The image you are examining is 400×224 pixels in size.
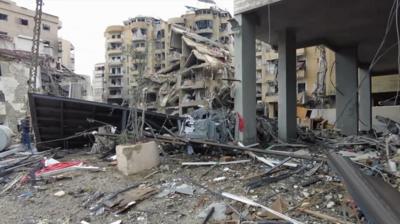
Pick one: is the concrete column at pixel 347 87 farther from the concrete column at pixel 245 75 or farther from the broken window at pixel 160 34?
the broken window at pixel 160 34

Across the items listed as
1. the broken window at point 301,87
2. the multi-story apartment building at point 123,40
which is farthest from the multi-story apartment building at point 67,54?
the broken window at point 301,87

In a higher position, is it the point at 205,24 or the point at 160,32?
the point at 205,24

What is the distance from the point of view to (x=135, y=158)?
810 cm

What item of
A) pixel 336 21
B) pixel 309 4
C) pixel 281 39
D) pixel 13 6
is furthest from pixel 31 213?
pixel 13 6

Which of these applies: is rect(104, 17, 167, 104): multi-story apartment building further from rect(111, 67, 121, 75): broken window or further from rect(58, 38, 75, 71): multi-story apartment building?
rect(58, 38, 75, 71): multi-story apartment building

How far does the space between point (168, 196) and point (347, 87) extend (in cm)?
1351

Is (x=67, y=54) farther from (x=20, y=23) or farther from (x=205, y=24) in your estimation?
(x=205, y=24)

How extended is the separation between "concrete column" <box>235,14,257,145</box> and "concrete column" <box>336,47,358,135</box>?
6.93m

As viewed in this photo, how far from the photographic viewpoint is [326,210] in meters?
5.15

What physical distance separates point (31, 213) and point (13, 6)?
58.5m

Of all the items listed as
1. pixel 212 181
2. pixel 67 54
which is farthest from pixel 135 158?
pixel 67 54

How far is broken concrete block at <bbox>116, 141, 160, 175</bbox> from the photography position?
8016 millimetres

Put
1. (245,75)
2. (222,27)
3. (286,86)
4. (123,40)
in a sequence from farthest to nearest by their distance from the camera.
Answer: (123,40) < (222,27) < (286,86) < (245,75)

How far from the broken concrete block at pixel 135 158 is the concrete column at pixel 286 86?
6820 millimetres
